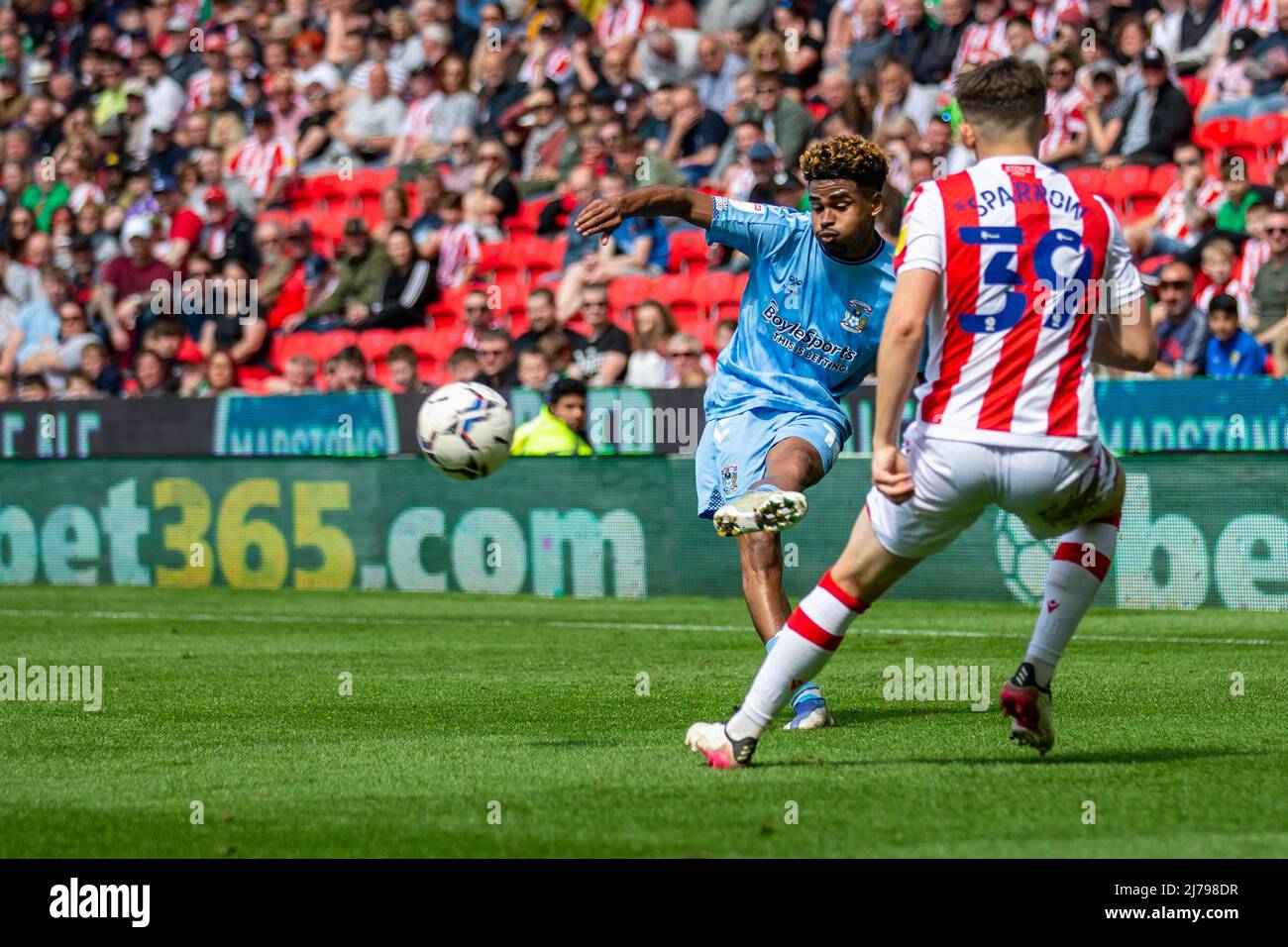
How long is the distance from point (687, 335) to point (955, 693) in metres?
7.94

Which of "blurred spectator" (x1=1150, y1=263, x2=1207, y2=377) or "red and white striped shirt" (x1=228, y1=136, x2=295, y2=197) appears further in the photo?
"red and white striped shirt" (x1=228, y1=136, x2=295, y2=197)

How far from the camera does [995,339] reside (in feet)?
19.2

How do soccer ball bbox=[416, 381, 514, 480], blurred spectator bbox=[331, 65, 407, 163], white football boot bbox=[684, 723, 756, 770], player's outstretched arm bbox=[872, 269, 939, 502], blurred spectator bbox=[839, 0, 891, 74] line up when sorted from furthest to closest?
blurred spectator bbox=[331, 65, 407, 163] < blurred spectator bbox=[839, 0, 891, 74] < soccer ball bbox=[416, 381, 514, 480] < white football boot bbox=[684, 723, 756, 770] < player's outstretched arm bbox=[872, 269, 939, 502]

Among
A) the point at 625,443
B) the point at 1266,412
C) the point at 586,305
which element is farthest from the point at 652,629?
the point at 586,305

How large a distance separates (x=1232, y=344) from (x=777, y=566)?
7.05 meters

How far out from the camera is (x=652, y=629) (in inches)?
494

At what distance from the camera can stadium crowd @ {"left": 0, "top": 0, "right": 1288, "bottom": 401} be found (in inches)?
638

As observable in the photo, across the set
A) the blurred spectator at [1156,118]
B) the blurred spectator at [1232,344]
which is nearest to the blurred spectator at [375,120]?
the blurred spectator at [1156,118]

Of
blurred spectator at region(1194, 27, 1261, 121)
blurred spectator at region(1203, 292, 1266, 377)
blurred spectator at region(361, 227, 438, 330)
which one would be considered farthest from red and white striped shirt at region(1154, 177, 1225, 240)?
blurred spectator at region(361, 227, 438, 330)

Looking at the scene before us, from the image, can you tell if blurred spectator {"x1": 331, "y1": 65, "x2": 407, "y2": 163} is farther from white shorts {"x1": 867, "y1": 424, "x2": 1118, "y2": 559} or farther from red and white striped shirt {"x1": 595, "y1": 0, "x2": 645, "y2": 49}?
white shorts {"x1": 867, "y1": 424, "x2": 1118, "y2": 559}

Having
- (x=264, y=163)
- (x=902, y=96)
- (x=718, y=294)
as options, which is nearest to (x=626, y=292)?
(x=718, y=294)

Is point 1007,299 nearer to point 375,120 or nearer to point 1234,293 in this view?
point 1234,293

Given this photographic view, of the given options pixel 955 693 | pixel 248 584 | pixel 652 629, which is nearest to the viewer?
pixel 955 693
